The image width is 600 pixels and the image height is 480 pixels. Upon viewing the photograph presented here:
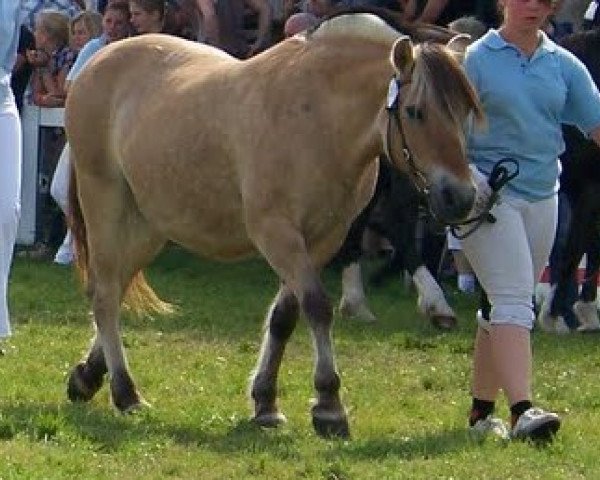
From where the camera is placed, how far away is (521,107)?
752 centimetres

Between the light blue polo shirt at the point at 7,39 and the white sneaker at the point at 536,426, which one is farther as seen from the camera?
the light blue polo shirt at the point at 7,39

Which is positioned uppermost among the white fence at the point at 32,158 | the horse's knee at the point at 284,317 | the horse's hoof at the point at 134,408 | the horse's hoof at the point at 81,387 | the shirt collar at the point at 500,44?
the shirt collar at the point at 500,44

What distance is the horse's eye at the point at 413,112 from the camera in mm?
7390

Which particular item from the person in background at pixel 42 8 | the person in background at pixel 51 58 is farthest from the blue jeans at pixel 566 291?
the person in background at pixel 42 8

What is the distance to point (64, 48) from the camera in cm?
1547

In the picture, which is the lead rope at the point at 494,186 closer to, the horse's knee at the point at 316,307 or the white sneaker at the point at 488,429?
the horse's knee at the point at 316,307

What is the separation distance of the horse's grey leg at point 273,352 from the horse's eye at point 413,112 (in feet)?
3.71

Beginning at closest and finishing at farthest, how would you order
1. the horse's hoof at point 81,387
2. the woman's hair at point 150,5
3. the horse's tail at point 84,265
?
the horse's hoof at point 81,387 < the horse's tail at point 84,265 < the woman's hair at point 150,5

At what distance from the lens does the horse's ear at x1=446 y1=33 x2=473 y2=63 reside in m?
7.62

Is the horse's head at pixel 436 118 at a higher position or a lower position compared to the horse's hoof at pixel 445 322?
higher

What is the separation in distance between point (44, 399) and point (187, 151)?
140cm

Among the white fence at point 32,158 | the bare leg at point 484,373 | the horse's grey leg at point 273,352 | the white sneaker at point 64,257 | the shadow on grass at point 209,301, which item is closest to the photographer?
the bare leg at point 484,373

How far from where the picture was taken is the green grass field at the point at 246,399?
7.04 meters

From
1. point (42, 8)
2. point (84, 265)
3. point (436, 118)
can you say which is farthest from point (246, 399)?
point (42, 8)
